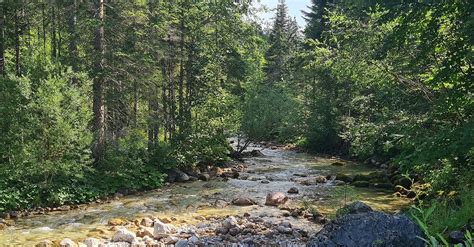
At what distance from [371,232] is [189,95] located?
16194mm

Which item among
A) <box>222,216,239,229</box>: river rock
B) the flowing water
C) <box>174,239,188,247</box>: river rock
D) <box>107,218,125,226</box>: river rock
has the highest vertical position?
<box>222,216,239,229</box>: river rock

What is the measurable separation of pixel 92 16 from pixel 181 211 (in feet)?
24.9

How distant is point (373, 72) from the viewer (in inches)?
484

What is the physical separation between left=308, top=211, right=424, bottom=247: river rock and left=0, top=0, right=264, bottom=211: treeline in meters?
8.47

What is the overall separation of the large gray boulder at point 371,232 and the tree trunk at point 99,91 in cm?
1021

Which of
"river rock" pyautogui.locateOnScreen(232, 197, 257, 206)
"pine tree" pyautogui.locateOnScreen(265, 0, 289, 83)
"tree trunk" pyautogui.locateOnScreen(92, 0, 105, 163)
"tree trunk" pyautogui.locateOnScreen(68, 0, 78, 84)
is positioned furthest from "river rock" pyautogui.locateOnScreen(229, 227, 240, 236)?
"pine tree" pyautogui.locateOnScreen(265, 0, 289, 83)

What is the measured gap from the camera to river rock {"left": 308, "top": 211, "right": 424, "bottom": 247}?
5.14m

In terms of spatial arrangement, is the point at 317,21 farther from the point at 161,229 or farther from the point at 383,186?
the point at 161,229

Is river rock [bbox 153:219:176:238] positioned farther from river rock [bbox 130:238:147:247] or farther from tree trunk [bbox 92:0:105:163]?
tree trunk [bbox 92:0:105:163]

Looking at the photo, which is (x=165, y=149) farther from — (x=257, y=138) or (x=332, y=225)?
(x=332, y=225)

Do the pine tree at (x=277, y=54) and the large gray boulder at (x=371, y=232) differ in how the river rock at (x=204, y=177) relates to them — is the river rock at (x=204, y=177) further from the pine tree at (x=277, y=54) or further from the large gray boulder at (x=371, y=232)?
the pine tree at (x=277, y=54)

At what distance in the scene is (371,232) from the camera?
17.7 feet

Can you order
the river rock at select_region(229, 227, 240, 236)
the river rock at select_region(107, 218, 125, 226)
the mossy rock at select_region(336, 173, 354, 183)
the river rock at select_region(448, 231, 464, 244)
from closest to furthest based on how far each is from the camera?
the river rock at select_region(448, 231, 464, 244) < the river rock at select_region(229, 227, 240, 236) < the river rock at select_region(107, 218, 125, 226) < the mossy rock at select_region(336, 173, 354, 183)

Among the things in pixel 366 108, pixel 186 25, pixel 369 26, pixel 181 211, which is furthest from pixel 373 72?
pixel 186 25
